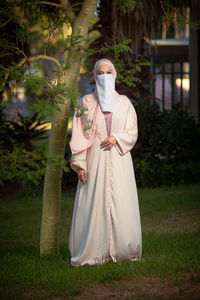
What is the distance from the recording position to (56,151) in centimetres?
517

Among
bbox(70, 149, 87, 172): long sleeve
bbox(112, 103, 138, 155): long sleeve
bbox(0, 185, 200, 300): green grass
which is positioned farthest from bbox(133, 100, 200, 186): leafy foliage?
bbox(70, 149, 87, 172): long sleeve

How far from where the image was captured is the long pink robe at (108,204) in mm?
4656

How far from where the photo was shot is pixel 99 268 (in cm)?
445

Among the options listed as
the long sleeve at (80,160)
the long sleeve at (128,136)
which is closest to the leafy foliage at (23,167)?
the long sleeve at (80,160)

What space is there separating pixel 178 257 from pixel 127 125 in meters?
1.44

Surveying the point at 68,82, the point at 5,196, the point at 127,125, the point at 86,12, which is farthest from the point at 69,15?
the point at 5,196

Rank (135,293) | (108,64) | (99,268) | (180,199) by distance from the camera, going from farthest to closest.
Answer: (180,199)
(108,64)
(99,268)
(135,293)

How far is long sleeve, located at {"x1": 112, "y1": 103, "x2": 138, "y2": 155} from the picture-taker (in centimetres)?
471

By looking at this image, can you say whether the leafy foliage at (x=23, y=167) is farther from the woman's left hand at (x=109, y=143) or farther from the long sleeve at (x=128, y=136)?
the long sleeve at (x=128, y=136)

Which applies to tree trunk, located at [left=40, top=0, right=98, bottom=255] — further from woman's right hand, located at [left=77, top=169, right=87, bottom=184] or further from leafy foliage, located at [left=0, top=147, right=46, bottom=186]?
leafy foliage, located at [left=0, top=147, right=46, bottom=186]

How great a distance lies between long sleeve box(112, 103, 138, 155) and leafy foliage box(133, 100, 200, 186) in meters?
5.02

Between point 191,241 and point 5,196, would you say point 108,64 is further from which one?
point 5,196

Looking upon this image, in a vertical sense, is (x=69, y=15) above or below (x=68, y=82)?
above

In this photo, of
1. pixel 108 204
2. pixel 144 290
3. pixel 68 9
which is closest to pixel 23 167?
pixel 108 204
